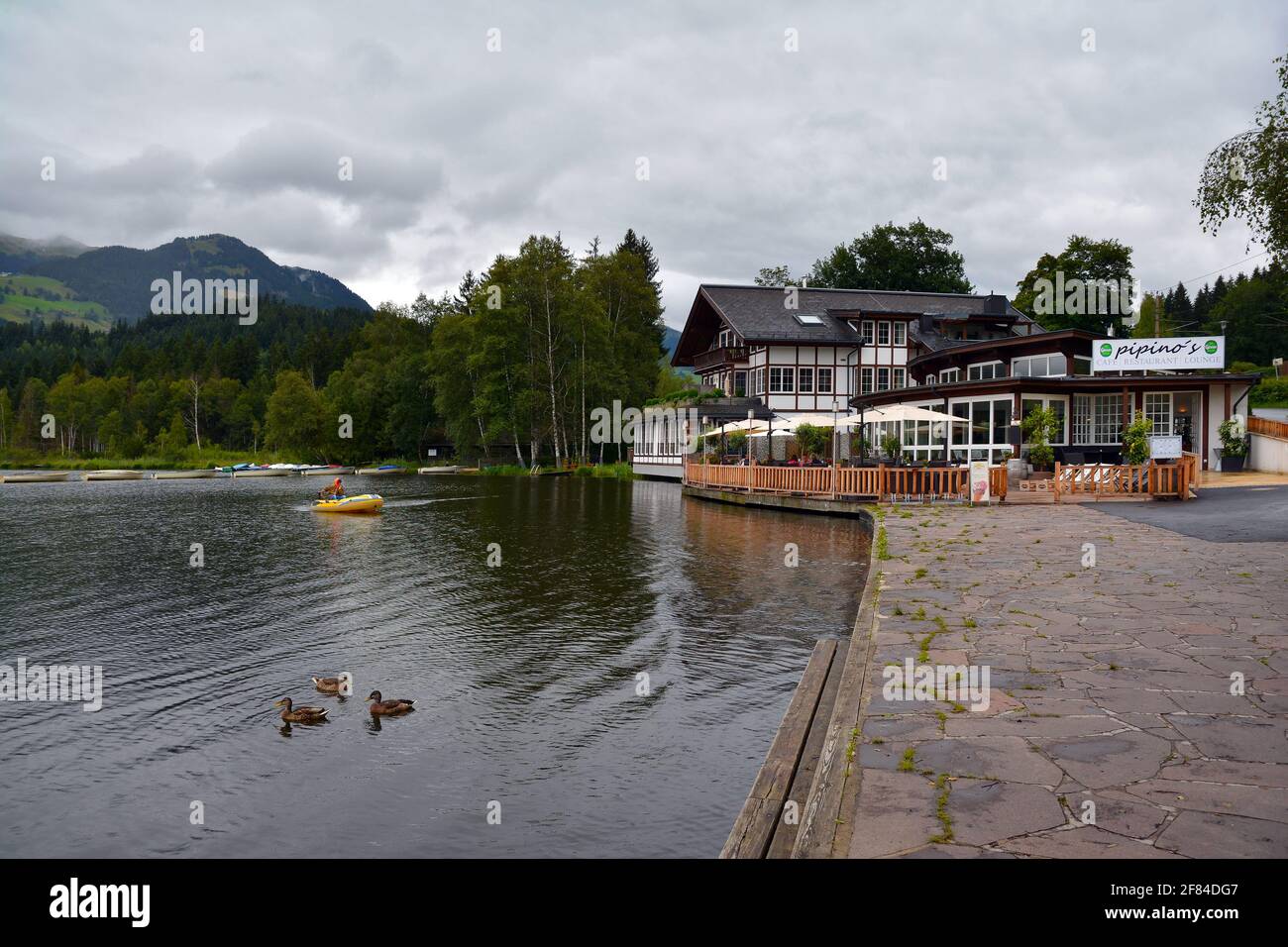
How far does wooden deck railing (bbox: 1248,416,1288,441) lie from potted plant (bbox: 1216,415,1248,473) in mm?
906

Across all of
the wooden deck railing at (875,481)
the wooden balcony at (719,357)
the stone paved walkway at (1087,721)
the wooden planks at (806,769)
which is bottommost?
the wooden planks at (806,769)

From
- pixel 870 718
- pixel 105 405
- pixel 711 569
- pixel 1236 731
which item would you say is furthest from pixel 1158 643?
pixel 105 405

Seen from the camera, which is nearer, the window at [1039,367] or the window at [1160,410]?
the window at [1160,410]

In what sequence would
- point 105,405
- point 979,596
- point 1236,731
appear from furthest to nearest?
point 105,405 → point 979,596 → point 1236,731

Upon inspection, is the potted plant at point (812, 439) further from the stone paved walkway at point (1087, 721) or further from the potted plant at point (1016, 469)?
the stone paved walkway at point (1087, 721)

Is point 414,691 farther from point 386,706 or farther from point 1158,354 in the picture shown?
point 1158,354

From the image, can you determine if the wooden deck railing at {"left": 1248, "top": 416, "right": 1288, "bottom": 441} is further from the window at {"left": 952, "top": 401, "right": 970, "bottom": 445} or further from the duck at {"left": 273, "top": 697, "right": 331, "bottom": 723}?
the duck at {"left": 273, "top": 697, "right": 331, "bottom": 723}

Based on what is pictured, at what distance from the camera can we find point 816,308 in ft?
193

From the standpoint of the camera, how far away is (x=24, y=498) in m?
47.5

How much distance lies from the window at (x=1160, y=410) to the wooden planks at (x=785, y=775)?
3321cm

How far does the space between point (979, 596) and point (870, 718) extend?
533 centimetres

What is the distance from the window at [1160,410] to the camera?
119ft

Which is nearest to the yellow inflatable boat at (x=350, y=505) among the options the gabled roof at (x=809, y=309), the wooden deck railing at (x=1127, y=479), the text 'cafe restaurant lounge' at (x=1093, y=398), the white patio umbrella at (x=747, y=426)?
the white patio umbrella at (x=747, y=426)
